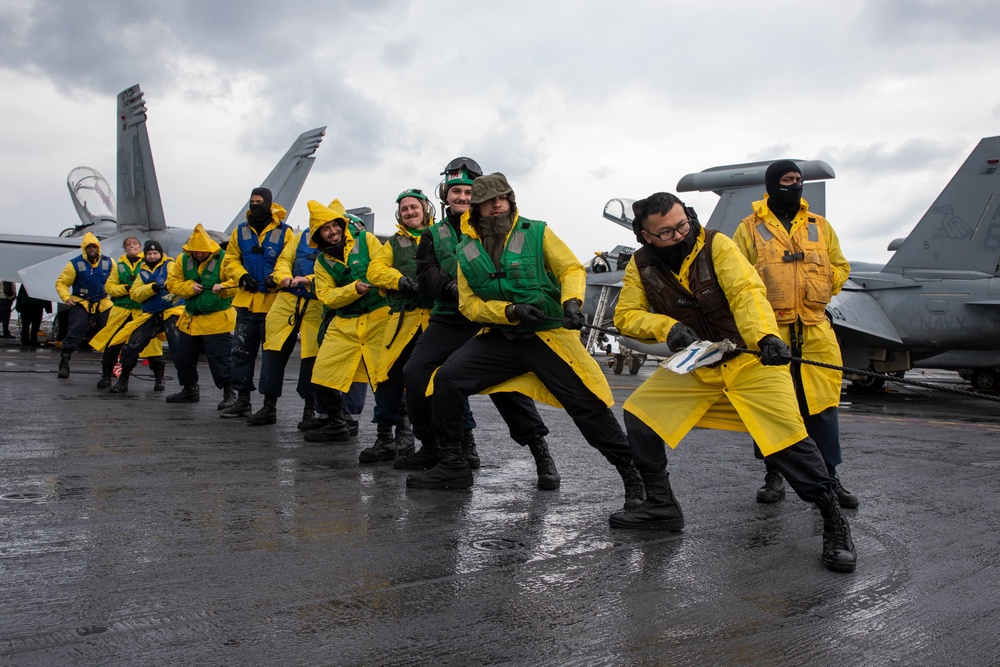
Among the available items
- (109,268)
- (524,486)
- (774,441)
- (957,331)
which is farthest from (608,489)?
(957,331)

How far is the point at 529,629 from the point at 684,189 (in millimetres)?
14959

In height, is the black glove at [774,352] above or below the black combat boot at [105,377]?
above

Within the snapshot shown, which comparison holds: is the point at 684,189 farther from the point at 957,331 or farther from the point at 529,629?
the point at 529,629

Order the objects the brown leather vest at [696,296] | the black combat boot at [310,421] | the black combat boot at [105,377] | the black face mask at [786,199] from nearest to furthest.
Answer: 1. the brown leather vest at [696,296]
2. the black face mask at [786,199]
3. the black combat boot at [310,421]
4. the black combat boot at [105,377]

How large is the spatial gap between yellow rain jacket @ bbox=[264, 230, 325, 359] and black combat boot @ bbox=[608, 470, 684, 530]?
3.72m

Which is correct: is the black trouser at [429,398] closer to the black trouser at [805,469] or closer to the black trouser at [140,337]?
the black trouser at [805,469]

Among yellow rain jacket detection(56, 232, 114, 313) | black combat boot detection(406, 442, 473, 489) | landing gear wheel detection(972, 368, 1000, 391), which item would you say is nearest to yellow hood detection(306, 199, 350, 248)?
black combat boot detection(406, 442, 473, 489)

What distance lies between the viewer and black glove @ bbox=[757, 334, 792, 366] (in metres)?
3.73

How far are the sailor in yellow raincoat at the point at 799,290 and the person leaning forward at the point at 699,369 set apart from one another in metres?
1.02

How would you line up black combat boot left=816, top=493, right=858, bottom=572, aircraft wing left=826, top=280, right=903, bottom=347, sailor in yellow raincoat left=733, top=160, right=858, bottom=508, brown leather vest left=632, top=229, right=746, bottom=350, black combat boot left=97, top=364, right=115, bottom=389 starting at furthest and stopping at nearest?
aircraft wing left=826, top=280, right=903, bottom=347 → black combat boot left=97, top=364, right=115, bottom=389 → sailor in yellow raincoat left=733, top=160, right=858, bottom=508 → brown leather vest left=632, top=229, right=746, bottom=350 → black combat boot left=816, top=493, right=858, bottom=572

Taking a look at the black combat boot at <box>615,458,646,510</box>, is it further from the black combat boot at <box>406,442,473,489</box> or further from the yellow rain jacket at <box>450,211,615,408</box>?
the black combat boot at <box>406,442,473,489</box>

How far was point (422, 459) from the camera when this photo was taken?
18.7ft

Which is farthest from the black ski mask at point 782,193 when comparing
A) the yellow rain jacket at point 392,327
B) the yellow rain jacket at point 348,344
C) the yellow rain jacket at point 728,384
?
the yellow rain jacket at point 348,344

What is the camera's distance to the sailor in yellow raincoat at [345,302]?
20.8ft
